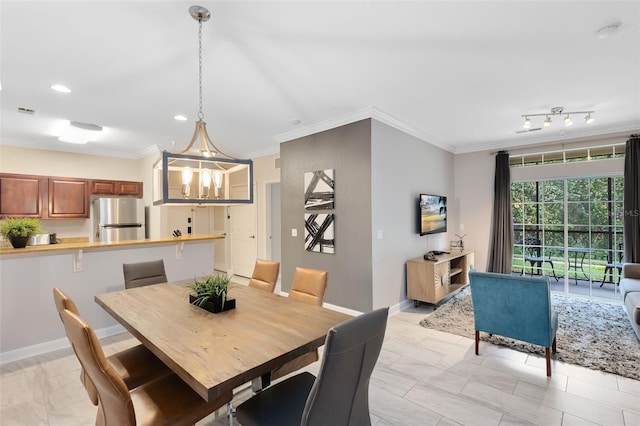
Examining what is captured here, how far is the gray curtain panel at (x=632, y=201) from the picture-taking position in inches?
174

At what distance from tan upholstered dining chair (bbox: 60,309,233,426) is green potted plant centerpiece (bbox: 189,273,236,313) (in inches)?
18.0

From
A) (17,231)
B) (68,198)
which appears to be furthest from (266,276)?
(68,198)

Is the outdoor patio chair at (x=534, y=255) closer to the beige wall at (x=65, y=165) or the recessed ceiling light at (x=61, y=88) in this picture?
the recessed ceiling light at (x=61, y=88)

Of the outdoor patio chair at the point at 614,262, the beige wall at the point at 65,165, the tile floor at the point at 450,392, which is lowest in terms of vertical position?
the tile floor at the point at 450,392

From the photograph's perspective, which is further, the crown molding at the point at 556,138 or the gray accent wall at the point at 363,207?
the crown molding at the point at 556,138

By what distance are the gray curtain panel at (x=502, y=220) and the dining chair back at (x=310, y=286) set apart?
441 cm

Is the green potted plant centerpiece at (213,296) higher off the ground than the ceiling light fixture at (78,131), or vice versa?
the ceiling light fixture at (78,131)

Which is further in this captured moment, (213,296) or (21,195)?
(21,195)

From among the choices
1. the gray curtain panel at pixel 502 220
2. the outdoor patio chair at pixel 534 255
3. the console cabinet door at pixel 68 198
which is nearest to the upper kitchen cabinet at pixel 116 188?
the console cabinet door at pixel 68 198

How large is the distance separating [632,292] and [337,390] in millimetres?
4283

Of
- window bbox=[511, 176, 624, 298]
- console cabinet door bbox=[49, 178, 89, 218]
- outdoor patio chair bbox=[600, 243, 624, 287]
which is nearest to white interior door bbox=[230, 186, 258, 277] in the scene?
console cabinet door bbox=[49, 178, 89, 218]

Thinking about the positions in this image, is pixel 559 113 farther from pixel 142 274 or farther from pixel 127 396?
pixel 142 274

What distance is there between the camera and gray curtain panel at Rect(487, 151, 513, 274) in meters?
5.47

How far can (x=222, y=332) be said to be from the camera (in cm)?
168
